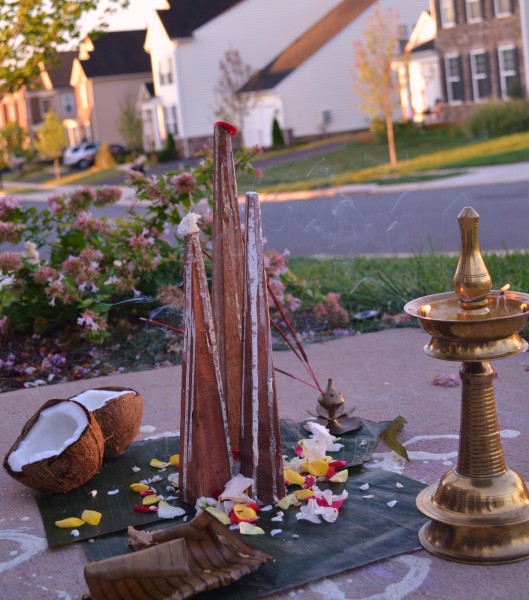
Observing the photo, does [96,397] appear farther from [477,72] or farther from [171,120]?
[171,120]

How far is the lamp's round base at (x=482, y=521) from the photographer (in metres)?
3.11

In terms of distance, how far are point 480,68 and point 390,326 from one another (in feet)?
96.4

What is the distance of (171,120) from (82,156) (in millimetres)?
9800

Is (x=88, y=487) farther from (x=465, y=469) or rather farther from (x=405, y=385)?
(x=405, y=385)

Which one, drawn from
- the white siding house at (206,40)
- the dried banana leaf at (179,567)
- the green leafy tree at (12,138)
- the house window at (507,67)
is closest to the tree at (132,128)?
the white siding house at (206,40)

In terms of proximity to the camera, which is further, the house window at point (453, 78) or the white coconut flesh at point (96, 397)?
the house window at point (453, 78)

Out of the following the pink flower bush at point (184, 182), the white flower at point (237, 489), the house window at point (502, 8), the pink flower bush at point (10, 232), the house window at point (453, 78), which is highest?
the house window at point (502, 8)

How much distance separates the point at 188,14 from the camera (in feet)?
145

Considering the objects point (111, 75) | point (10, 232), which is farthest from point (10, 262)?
point (111, 75)

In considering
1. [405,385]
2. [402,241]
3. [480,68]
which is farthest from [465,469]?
[480,68]

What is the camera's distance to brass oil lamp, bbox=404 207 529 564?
10.1 ft

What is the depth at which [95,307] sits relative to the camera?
6512mm

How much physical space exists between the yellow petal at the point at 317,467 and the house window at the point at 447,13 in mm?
33010

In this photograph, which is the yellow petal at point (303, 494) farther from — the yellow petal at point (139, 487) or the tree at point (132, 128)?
the tree at point (132, 128)
